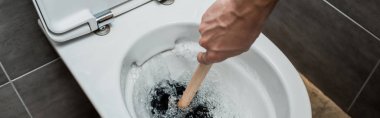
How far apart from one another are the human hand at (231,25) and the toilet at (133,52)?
20cm

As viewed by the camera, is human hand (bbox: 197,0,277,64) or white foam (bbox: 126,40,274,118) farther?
white foam (bbox: 126,40,274,118)

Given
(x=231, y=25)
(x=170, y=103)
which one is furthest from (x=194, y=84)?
(x=231, y=25)

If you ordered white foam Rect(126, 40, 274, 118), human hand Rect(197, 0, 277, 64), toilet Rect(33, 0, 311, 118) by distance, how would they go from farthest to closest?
white foam Rect(126, 40, 274, 118) → toilet Rect(33, 0, 311, 118) → human hand Rect(197, 0, 277, 64)

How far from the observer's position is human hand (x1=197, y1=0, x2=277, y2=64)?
1.76 feet

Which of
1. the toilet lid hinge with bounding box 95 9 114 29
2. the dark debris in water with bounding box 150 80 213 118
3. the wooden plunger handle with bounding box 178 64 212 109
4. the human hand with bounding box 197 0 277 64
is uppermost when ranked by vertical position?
the human hand with bounding box 197 0 277 64

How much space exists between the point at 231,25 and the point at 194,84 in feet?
0.75

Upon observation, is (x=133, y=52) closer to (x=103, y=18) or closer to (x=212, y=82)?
(x=103, y=18)

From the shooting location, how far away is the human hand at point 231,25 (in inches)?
21.1

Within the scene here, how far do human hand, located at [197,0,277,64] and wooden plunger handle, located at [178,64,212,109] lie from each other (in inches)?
3.5

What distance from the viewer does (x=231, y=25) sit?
57 centimetres

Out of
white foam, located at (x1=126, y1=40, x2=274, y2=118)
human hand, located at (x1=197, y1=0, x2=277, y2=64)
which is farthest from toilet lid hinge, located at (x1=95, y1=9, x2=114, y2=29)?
A: human hand, located at (x1=197, y1=0, x2=277, y2=64)

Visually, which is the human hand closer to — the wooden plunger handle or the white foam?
the wooden plunger handle

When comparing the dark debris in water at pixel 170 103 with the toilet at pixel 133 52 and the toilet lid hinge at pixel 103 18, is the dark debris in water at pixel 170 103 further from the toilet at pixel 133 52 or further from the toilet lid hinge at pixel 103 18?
the toilet lid hinge at pixel 103 18

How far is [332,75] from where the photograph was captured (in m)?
1.06
